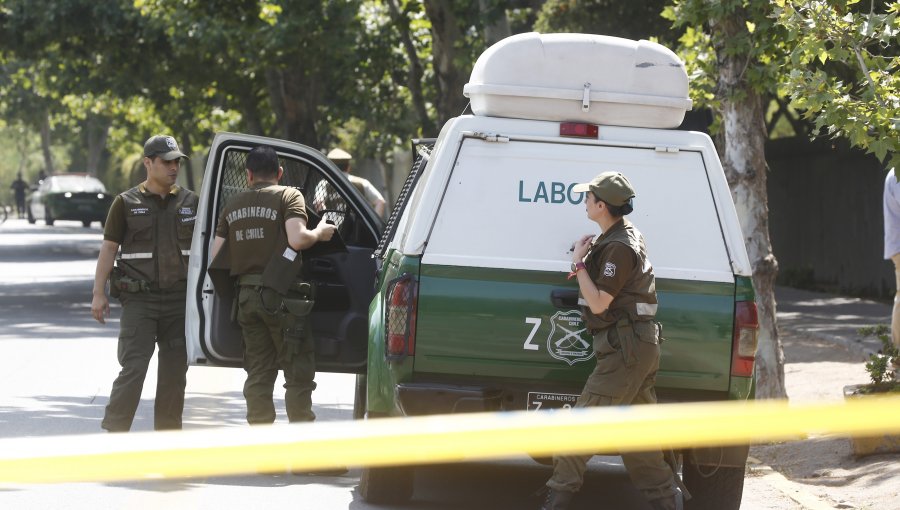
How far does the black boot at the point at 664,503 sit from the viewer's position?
277 inches

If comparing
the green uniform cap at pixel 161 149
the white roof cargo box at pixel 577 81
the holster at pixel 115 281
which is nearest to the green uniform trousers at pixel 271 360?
the holster at pixel 115 281

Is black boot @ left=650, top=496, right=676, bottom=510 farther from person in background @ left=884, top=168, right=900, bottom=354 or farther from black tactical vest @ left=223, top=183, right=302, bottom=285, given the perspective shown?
person in background @ left=884, top=168, right=900, bottom=354

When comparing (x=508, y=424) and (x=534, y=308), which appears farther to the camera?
(x=534, y=308)

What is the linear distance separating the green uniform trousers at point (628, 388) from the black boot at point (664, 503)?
18 mm

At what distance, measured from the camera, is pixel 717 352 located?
7.20 m

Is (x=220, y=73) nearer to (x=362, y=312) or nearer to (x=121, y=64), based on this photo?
(x=121, y=64)

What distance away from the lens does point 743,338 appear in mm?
7227

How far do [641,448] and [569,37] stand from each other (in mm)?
2200

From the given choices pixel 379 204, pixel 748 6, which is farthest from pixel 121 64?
pixel 748 6

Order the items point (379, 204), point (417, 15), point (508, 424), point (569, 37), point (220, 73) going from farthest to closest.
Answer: point (220, 73), point (417, 15), point (379, 204), point (569, 37), point (508, 424)

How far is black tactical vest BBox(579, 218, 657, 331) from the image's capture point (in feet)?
22.7

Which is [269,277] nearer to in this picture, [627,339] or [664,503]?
[627,339]

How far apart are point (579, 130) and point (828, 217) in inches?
671

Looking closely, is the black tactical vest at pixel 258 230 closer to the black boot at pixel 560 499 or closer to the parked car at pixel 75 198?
the black boot at pixel 560 499
